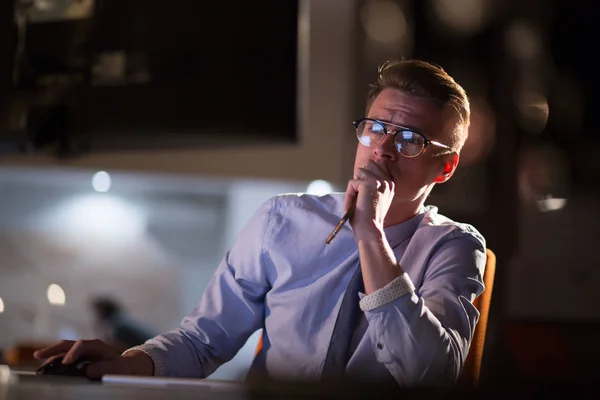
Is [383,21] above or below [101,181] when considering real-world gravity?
above

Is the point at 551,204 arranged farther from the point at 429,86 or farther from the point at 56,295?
the point at 56,295

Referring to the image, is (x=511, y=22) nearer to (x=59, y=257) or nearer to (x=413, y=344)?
(x=413, y=344)

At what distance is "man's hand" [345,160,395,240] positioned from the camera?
1095mm

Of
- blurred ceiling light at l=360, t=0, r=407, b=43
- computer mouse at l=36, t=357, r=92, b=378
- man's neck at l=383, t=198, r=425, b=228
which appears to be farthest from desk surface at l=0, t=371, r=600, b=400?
blurred ceiling light at l=360, t=0, r=407, b=43

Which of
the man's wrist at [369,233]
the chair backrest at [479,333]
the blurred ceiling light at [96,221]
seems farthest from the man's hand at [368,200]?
the blurred ceiling light at [96,221]

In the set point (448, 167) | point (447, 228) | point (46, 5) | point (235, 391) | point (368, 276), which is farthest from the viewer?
point (46, 5)

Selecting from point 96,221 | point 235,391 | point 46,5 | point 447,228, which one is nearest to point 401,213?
point 447,228

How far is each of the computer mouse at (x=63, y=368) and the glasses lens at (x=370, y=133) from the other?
59 cm

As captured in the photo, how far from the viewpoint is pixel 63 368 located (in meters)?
1.07

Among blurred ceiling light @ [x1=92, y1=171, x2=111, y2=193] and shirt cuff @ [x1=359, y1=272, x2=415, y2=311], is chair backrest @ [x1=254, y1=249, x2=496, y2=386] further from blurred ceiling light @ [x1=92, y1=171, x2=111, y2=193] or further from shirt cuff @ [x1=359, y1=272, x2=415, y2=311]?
blurred ceiling light @ [x1=92, y1=171, x2=111, y2=193]

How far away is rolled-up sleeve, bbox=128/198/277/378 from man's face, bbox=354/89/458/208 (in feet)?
0.78

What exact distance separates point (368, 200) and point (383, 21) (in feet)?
2.06

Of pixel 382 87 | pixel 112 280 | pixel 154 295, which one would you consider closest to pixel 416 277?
pixel 382 87

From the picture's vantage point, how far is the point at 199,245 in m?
1.86
